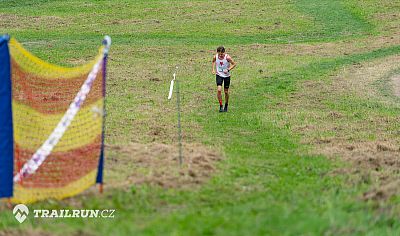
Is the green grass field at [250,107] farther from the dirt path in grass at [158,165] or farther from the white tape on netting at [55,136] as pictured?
the white tape on netting at [55,136]

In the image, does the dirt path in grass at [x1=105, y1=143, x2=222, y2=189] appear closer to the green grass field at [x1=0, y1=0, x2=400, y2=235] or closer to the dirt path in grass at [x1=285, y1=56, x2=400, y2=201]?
the green grass field at [x1=0, y1=0, x2=400, y2=235]

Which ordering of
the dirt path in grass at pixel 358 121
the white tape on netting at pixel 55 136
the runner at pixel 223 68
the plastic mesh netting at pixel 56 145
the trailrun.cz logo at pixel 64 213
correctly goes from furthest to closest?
the runner at pixel 223 68 < the dirt path in grass at pixel 358 121 < the white tape on netting at pixel 55 136 < the plastic mesh netting at pixel 56 145 < the trailrun.cz logo at pixel 64 213

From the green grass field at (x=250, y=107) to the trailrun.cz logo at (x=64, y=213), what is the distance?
0.13 m

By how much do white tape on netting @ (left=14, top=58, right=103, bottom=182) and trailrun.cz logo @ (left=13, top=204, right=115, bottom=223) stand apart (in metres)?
0.93

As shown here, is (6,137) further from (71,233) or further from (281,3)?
(281,3)

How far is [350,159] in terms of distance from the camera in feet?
50.1

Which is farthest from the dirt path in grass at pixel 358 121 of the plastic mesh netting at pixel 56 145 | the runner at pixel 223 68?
the plastic mesh netting at pixel 56 145

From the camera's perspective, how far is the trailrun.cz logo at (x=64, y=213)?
11297 millimetres

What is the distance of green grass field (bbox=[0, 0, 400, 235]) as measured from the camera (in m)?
11.4

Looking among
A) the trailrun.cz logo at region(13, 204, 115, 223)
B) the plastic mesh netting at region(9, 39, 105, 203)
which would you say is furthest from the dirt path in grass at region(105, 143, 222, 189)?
the trailrun.cz logo at region(13, 204, 115, 223)

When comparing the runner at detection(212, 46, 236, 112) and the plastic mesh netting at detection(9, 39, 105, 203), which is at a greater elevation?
the plastic mesh netting at detection(9, 39, 105, 203)

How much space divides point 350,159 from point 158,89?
455 inches

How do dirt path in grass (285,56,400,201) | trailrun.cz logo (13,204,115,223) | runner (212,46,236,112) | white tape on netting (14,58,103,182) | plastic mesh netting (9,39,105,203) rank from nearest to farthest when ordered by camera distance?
trailrun.cz logo (13,204,115,223) < plastic mesh netting (9,39,105,203) < white tape on netting (14,58,103,182) < dirt path in grass (285,56,400,201) < runner (212,46,236,112)

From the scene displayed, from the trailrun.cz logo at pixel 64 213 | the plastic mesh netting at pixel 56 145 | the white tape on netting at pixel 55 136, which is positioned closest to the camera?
the trailrun.cz logo at pixel 64 213
